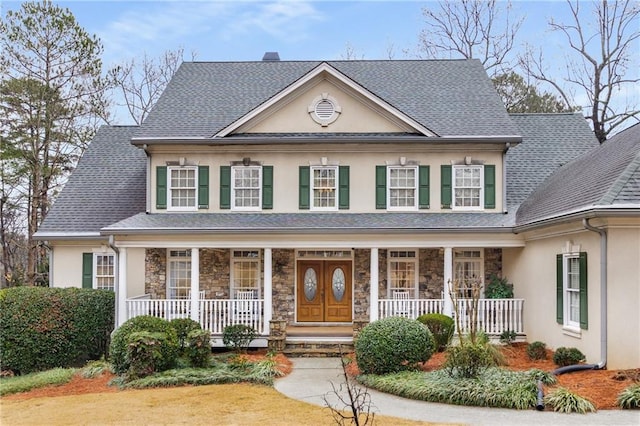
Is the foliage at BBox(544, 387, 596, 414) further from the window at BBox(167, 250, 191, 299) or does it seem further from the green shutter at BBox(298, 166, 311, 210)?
the window at BBox(167, 250, 191, 299)

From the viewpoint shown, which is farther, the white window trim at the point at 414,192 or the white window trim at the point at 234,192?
the white window trim at the point at 234,192

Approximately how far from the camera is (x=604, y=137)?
96.5 ft

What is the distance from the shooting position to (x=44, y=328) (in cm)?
1525

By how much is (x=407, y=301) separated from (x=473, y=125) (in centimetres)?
557

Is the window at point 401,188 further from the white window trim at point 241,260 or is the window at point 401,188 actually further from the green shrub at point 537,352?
the green shrub at point 537,352

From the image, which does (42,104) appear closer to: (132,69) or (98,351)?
(132,69)

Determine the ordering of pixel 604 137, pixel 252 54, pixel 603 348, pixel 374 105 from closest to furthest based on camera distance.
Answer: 1. pixel 603 348
2. pixel 374 105
3. pixel 604 137
4. pixel 252 54

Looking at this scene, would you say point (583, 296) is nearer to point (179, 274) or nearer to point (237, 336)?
point (237, 336)

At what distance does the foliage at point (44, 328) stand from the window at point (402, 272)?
7963 mm

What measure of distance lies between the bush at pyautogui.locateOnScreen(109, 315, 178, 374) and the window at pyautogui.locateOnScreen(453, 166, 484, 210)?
8.71 metres

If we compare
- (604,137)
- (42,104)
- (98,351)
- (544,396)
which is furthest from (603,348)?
(42,104)

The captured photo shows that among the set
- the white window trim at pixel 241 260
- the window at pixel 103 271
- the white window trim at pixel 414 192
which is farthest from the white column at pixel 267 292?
the window at pixel 103 271

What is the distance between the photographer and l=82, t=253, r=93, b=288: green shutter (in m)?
18.8

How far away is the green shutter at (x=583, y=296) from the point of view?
1265 centimetres
